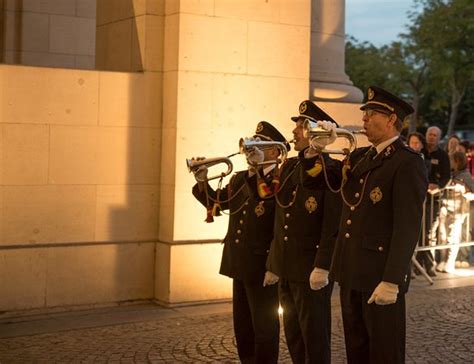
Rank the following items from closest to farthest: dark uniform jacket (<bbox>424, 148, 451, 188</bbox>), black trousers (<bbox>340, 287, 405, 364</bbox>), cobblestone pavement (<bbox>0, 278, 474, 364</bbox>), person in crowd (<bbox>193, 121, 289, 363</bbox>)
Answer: black trousers (<bbox>340, 287, 405, 364</bbox>)
person in crowd (<bbox>193, 121, 289, 363</bbox>)
cobblestone pavement (<bbox>0, 278, 474, 364</bbox>)
dark uniform jacket (<bbox>424, 148, 451, 188</bbox>)

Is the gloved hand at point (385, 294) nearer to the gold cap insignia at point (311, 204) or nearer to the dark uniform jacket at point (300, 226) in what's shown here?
→ the dark uniform jacket at point (300, 226)

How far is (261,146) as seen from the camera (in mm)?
6816

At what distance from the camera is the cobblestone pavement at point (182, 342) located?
788cm

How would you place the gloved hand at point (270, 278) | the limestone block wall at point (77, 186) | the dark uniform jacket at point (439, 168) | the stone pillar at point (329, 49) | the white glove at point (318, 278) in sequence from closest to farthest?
the white glove at point (318, 278) < the gloved hand at point (270, 278) < the limestone block wall at point (77, 186) < the stone pillar at point (329, 49) < the dark uniform jacket at point (439, 168)

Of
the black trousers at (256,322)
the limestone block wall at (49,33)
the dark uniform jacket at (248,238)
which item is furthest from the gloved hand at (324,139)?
the limestone block wall at (49,33)

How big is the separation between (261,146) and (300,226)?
2.03ft

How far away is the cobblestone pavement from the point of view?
7879 mm

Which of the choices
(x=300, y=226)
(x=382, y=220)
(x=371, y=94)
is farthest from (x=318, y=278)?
(x=371, y=94)

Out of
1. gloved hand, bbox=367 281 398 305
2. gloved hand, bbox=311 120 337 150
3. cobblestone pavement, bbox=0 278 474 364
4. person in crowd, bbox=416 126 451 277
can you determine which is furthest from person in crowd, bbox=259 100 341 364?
person in crowd, bbox=416 126 451 277

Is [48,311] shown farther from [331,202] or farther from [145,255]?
[331,202]

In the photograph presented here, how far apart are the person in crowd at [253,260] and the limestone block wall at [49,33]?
785 centimetres

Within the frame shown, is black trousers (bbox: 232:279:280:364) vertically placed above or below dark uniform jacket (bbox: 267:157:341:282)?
below

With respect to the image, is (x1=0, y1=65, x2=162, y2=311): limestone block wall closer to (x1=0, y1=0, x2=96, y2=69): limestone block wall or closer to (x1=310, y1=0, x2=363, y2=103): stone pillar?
(x1=310, y1=0, x2=363, y2=103): stone pillar

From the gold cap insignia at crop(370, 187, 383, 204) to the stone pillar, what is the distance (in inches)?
256
